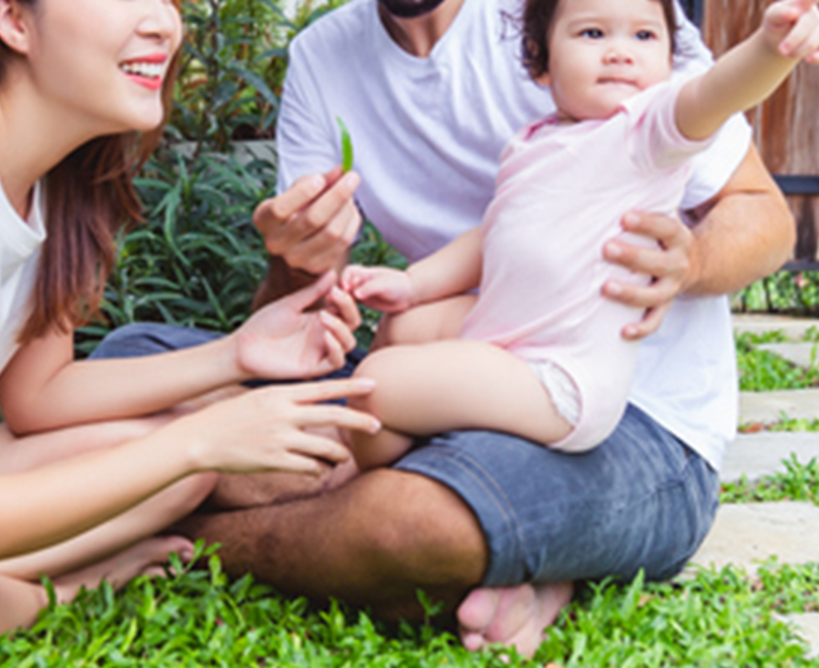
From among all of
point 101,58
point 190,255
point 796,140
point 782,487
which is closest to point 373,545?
point 101,58

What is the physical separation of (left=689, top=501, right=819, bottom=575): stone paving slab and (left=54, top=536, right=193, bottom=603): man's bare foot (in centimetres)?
103

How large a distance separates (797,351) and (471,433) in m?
3.22

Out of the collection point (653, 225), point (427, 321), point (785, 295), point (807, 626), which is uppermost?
point (653, 225)

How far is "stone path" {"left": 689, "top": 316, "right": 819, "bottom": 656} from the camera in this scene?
2.32m

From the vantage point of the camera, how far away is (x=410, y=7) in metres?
2.46

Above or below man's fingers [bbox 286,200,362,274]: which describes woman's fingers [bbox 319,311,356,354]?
below

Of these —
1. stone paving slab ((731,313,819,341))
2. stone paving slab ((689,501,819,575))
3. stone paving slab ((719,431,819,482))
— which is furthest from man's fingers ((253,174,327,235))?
stone paving slab ((731,313,819,341))

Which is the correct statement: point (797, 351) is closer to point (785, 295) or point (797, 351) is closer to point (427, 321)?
point (785, 295)

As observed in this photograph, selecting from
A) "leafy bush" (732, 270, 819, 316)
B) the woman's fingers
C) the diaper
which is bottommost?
"leafy bush" (732, 270, 819, 316)

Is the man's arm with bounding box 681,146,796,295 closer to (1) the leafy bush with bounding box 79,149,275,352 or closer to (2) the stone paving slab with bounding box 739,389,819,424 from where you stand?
(2) the stone paving slab with bounding box 739,389,819,424

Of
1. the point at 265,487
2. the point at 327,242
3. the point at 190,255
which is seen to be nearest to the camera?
the point at 327,242

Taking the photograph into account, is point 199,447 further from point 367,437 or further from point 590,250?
point 590,250

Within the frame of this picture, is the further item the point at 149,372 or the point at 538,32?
the point at 149,372

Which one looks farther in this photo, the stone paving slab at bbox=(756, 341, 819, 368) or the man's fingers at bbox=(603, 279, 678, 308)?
the stone paving slab at bbox=(756, 341, 819, 368)
